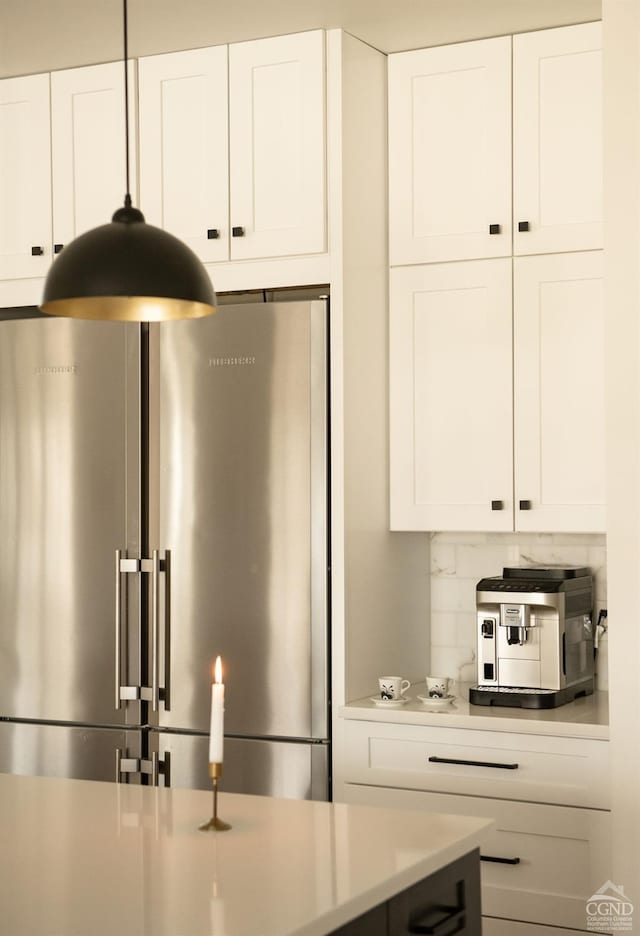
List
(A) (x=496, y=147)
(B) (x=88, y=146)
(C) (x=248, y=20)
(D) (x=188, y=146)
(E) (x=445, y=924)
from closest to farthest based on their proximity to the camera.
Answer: (E) (x=445, y=924) < (C) (x=248, y=20) < (A) (x=496, y=147) < (D) (x=188, y=146) < (B) (x=88, y=146)

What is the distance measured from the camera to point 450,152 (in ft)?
12.2

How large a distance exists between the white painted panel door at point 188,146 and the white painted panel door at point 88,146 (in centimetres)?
7

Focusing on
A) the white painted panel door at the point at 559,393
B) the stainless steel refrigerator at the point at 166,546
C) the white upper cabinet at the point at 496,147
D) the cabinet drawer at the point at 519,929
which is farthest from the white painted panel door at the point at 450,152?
the cabinet drawer at the point at 519,929

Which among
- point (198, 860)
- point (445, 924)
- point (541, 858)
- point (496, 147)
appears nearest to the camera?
point (198, 860)

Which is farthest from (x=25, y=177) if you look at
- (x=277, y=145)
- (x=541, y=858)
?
(x=541, y=858)

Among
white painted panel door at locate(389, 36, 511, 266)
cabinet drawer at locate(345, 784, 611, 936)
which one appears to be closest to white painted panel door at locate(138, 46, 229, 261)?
white painted panel door at locate(389, 36, 511, 266)

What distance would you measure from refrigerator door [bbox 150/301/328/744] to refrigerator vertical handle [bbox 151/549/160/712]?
0.09 feet

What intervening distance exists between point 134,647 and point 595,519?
144cm

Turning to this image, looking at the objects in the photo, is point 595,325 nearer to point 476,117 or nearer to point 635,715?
point 476,117

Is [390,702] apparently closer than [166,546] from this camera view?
Yes

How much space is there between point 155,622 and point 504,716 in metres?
1.09

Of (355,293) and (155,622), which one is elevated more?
(355,293)

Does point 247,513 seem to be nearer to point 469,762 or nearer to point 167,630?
point 167,630

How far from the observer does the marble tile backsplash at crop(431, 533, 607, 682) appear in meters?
3.95
